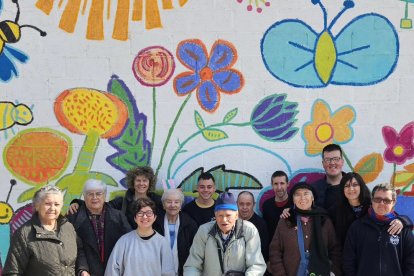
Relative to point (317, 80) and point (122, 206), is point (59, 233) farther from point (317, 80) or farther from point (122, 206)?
point (317, 80)

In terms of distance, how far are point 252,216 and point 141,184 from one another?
1009 mm

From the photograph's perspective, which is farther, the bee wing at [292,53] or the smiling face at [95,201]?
the bee wing at [292,53]

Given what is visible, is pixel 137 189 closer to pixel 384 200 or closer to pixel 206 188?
pixel 206 188

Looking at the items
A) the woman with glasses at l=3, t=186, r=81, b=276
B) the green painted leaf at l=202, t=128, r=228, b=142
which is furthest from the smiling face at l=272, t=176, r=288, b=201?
the woman with glasses at l=3, t=186, r=81, b=276

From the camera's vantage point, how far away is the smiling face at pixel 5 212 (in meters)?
5.78

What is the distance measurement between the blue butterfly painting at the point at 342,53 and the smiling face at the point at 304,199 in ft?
3.90

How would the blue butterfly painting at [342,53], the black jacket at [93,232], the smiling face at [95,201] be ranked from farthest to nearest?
the blue butterfly painting at [342,53] → the smiling face at [95,201] → the black jacket at [93,232]

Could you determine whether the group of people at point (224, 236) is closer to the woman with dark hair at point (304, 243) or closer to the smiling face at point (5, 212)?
the woman with dark hair at point (304, 243)

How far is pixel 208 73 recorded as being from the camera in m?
5.68

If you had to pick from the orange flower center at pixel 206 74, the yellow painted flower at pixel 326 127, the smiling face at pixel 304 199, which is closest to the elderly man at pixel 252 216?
the smiling face at pixel 304 199

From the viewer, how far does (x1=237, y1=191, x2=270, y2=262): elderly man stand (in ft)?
16.9

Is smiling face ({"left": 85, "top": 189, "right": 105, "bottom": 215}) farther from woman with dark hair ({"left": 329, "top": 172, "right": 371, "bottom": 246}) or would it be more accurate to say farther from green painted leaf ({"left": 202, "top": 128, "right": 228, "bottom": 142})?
woman with dark hair ({"left": 329, "top": 172, "right": 371, "bottom": 246})

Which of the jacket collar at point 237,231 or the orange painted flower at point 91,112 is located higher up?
the orange painted flower at point 91,112

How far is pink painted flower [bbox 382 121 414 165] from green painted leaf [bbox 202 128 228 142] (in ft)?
4.83
